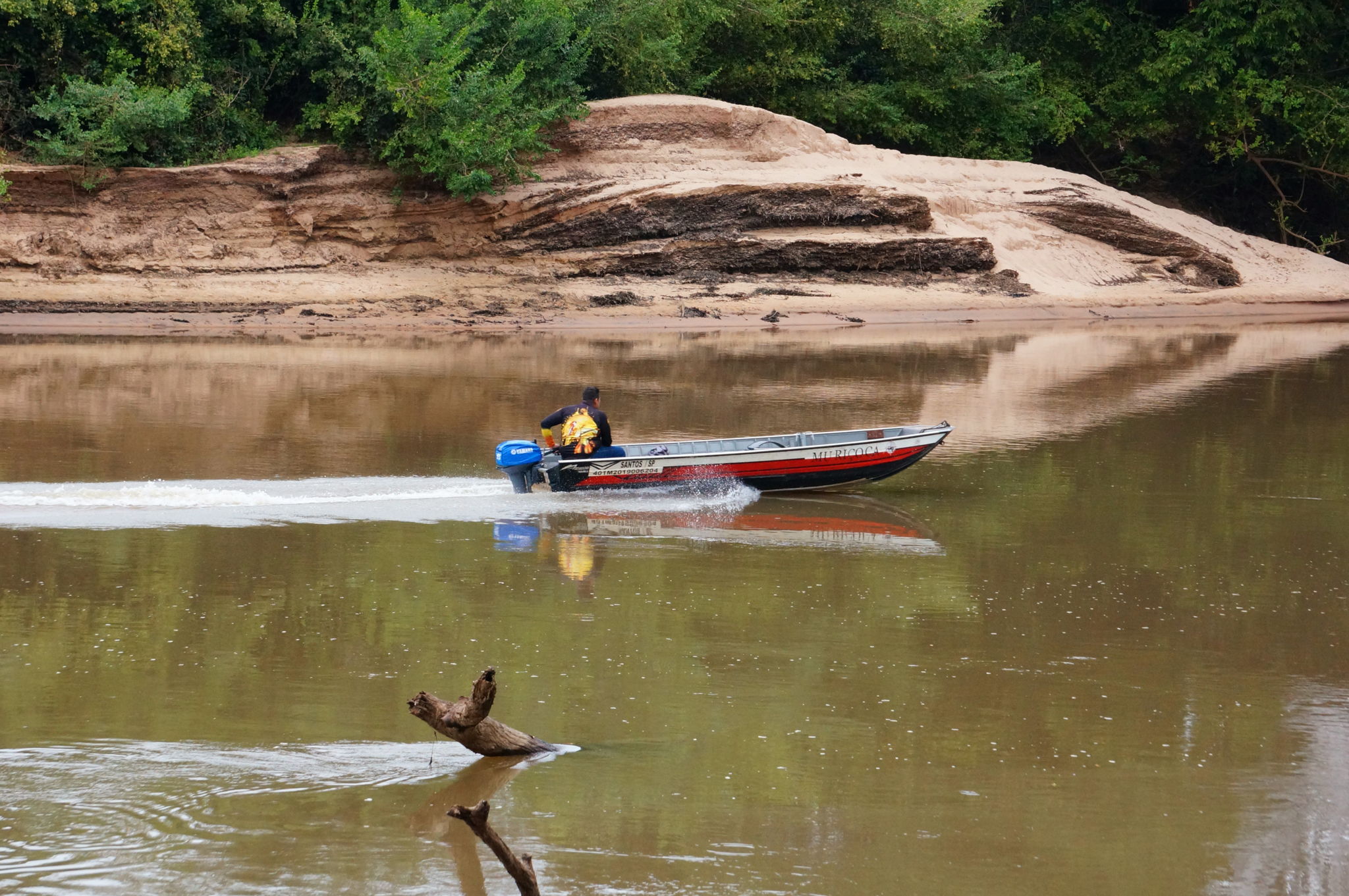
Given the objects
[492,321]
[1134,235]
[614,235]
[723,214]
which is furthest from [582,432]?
[1134,235]

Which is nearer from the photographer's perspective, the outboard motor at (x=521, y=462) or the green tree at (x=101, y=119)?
the outboard motor at (x=521, y=462)

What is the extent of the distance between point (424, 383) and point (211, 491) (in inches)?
343

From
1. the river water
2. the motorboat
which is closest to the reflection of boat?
the river water

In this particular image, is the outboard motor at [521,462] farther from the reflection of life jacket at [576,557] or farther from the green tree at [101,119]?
the green tree at [101,119]

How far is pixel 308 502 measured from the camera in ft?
45.0

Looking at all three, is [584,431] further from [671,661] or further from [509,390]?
[509,390]

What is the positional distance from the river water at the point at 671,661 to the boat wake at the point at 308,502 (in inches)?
2.5

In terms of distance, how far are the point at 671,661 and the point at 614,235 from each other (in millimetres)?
24593

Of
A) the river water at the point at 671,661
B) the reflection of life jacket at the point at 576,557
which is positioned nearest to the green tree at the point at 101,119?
the river water at the point at 671,661

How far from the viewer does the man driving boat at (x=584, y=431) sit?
14.4 m

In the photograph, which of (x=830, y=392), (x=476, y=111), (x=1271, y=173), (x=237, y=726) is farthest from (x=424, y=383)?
(x=1271, y=173)

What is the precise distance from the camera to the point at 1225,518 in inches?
551

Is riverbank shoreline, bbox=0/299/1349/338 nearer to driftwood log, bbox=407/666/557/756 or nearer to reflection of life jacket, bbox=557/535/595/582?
reflection of life jacket, bbox=557/535/595/582

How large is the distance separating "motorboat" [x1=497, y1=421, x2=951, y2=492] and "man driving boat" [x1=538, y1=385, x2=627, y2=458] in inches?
2.9
